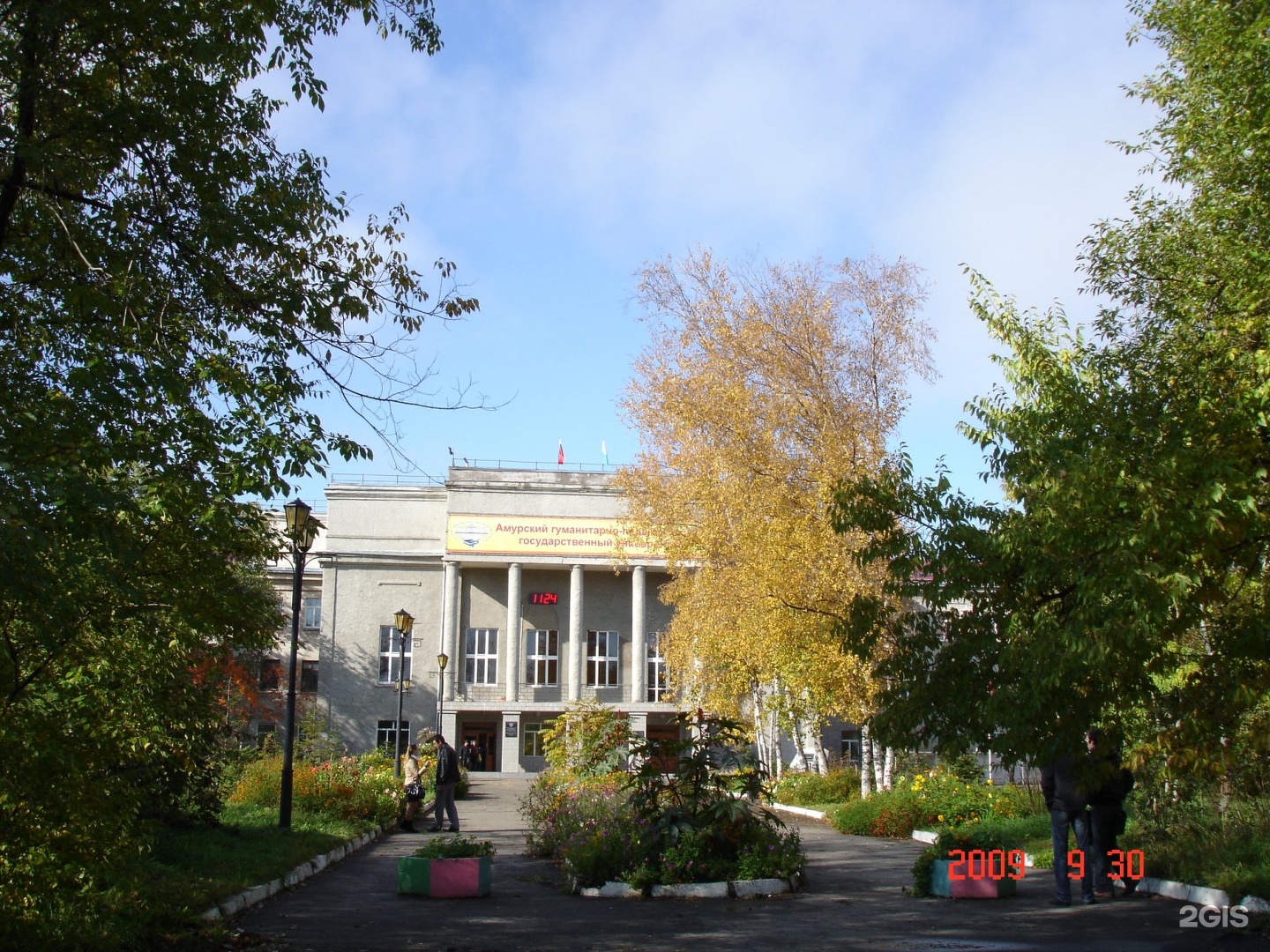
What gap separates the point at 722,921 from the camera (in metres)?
10.2

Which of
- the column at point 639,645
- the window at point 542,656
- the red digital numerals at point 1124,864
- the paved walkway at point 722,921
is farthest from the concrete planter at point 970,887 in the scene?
the window at point 542,656

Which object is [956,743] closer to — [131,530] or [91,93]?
[131,530]

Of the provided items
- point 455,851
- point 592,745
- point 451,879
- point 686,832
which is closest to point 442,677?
point 592,745

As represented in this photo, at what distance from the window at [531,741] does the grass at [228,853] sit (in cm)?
3879

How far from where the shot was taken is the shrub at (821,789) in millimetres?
27719

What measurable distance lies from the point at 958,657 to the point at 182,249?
24.6ft

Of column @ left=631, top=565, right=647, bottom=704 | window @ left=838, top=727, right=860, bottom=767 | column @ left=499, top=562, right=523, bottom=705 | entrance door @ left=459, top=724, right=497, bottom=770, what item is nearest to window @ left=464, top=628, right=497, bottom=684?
column @ left=499, top=562, right=523, bottom=705

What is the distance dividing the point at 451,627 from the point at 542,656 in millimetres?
5238

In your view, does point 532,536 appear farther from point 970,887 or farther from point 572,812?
point 970,887

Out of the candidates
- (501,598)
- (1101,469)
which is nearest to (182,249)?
(1101,469)

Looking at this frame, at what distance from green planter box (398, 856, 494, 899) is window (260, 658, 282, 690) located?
46.2 meters

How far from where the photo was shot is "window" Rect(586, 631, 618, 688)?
59.2 meters

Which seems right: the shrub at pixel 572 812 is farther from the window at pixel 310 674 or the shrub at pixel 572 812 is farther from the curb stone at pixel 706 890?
the window at pixel 310 674
